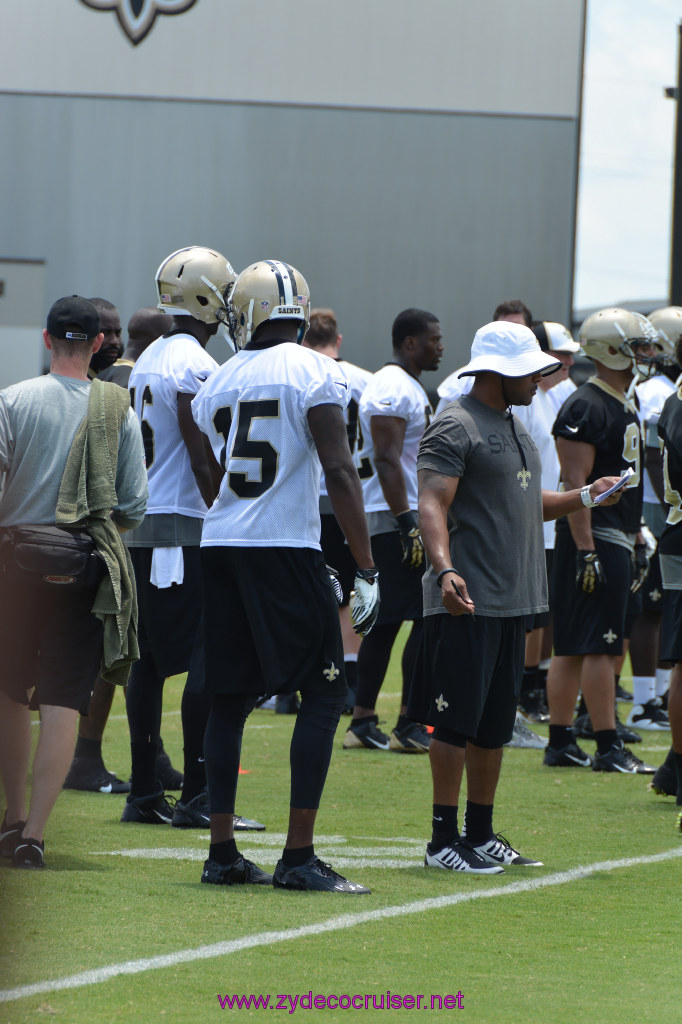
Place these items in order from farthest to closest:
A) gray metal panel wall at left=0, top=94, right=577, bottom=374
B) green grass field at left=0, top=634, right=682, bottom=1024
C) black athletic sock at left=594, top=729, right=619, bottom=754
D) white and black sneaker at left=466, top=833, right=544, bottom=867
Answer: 1. gray metal panel wall at left=0, top=94, right=577, bottom=374
2. black athletic sock at left=594, top=729, right=619, bottom=754
3. white and black sneaker at left=466, top=833, right=544, bottom=867
4. green grass field at left=0, top=634, right=682, bottom=1024

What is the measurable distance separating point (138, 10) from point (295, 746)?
633 inches

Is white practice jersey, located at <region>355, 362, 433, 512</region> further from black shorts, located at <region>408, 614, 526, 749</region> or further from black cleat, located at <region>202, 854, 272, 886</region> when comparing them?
black cleat, located at <region>202, 854, 272, 886</region>

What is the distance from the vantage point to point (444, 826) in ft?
18.3

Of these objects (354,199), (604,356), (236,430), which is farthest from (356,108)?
(236,430)

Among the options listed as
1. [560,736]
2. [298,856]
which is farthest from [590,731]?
[298,856]

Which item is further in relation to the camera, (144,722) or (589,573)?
(589,573)

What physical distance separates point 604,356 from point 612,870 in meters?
3.07

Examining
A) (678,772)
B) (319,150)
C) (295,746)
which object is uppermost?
Answer: (319,150)

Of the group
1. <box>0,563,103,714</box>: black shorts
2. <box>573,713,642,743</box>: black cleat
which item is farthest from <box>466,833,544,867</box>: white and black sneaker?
<box>573,713,642,743</box>: black cleat

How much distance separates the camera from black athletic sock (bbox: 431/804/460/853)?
219 inches

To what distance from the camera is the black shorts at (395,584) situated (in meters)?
8.61

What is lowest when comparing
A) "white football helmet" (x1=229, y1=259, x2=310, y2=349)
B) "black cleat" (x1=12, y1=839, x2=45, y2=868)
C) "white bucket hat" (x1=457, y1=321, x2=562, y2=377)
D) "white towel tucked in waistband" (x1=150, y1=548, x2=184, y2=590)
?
"black cleat" (x1=12, y1=839, x2=45, y2=868)

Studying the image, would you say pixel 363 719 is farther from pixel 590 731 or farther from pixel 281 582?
pixel 281 582

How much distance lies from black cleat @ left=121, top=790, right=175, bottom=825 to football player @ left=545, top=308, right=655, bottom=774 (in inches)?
93.4
